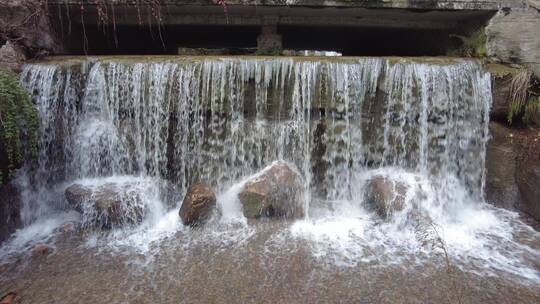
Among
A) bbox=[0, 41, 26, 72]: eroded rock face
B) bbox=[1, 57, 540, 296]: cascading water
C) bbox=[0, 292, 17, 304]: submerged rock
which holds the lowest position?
bbox=[0, 292, 17, 304]: submerged rock

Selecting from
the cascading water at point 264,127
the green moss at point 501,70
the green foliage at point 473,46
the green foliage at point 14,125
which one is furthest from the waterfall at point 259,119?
the green foliage at point 473,46

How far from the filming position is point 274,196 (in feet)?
14.9

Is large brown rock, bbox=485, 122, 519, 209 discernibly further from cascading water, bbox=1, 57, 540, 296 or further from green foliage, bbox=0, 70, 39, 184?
green foliage, bbox=0, 70, 39, 184

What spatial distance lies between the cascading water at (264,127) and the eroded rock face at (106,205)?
210 millimetres

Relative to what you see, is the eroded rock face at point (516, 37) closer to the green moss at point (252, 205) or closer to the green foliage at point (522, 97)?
the green foliage at point (522, 97)

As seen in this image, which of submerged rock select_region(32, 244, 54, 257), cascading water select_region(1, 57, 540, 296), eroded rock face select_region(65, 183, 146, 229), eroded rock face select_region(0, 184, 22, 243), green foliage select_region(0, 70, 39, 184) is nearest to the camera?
submerged rock select_region(32, 244, 54, 257)

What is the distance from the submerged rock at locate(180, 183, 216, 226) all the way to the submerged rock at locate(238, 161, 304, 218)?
388mm

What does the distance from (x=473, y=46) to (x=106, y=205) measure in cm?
581

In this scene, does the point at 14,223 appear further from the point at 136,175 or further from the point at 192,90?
the point at 192,90

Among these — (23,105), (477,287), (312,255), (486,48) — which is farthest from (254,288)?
(486,48)

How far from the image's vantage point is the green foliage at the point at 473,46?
220 inches

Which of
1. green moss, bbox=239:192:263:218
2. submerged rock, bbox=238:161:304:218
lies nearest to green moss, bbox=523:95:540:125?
submerged rock, bbox=238:161:304:218

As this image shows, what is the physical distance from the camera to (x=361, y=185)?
5.03 meters

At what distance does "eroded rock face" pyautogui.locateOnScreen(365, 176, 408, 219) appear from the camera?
4504 mm
